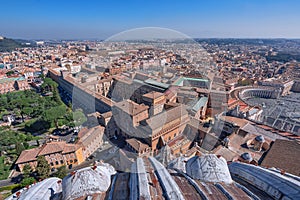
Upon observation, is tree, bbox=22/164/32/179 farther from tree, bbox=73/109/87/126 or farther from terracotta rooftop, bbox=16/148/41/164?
tree, bbox=73/109/87/126

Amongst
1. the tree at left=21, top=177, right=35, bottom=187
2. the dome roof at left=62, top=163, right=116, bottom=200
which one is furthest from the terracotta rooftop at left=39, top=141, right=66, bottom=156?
the dome roof at left=62, top=163, right=116, bottom=200

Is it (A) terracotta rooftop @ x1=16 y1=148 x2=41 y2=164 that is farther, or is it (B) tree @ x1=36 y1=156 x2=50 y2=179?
(A) terracotta rooftop @ x1=16 y1=148 x2=41 y2=164

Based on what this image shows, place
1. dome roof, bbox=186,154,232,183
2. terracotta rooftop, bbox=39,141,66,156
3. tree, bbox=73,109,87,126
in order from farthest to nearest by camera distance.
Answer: tree, bbox=73,109,87,126, terracotta rooftop, bbox=39,141,66,156, dome roof, bbox=186,154,232,183

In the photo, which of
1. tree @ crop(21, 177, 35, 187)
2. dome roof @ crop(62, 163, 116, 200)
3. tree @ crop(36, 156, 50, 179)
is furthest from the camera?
tree @ crop(36, 156, 50, 179)

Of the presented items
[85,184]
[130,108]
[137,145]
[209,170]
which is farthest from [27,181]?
[209,170]

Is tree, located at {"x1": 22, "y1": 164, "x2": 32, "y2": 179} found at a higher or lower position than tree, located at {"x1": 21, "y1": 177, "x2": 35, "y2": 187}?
lower

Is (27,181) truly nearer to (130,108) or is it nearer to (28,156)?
(28,156)

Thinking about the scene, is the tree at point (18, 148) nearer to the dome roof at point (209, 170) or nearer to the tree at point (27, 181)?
the tree at point (27, 181)
